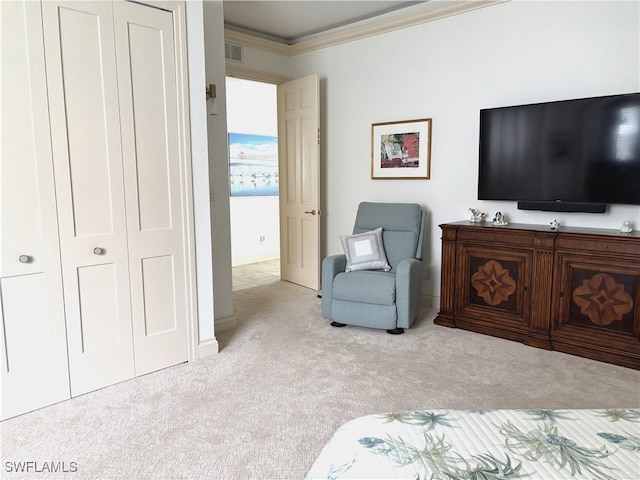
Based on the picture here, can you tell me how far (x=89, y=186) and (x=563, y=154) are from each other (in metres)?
3.21

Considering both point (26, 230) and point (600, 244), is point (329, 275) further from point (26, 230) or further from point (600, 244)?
point (26, 230)

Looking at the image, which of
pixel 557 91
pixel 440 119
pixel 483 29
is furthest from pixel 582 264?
pixel 483 29

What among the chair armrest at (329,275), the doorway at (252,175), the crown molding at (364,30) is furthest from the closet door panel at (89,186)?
the doorway at (252,175)

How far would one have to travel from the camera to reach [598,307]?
2.94 m

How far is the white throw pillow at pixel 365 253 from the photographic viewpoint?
380 cm

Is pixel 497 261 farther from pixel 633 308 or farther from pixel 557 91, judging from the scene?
pixel 557 91

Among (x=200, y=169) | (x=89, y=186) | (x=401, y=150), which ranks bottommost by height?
(x=89, y=186)

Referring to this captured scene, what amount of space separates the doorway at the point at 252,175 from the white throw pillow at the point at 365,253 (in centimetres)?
236

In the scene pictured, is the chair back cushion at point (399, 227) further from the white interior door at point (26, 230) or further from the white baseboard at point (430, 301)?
the white interior door at point (26, 230)

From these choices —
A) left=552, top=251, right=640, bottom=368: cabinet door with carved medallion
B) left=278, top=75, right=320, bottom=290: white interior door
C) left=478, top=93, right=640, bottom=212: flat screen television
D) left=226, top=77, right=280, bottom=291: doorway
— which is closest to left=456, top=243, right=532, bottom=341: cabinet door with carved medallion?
left=552, top=251, right=640, bottom=368: cabinet door with carved medallion

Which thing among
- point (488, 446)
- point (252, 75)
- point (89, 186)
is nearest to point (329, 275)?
point (89, 186)

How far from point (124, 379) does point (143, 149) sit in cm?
143

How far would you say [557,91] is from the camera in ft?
11.1

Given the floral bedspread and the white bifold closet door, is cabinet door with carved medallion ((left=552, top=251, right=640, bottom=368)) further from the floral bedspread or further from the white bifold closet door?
the white bifold closet door
